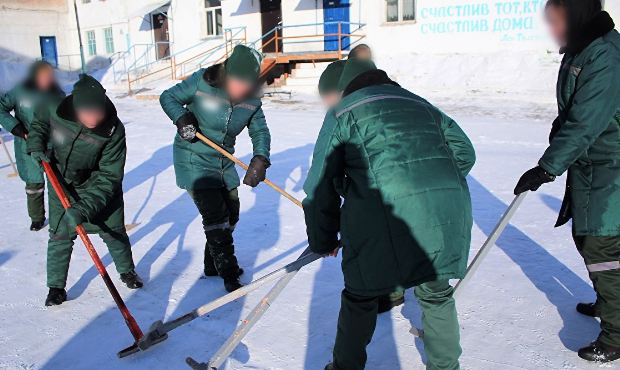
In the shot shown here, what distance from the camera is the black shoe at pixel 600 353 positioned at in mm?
2438

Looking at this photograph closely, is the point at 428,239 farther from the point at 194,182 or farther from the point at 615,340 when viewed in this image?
the point at 194,182

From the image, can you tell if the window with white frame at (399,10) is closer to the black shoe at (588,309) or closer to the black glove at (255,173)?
the black glove at (255,173)

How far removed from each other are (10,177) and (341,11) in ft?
42.9

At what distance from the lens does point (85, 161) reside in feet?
10.4

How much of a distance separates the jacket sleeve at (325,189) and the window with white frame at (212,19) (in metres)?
21.0

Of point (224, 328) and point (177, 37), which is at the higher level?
point (177, 37)

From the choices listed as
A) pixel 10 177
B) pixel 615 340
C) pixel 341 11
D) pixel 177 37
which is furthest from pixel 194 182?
pixel 177 37

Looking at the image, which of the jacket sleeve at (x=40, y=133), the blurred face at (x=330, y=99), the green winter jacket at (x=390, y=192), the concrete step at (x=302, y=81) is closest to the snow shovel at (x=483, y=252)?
the green winter jacket at (x=390, y=192)

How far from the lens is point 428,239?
1.93 m

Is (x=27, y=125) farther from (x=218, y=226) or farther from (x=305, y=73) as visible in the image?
(x=305, y=73)

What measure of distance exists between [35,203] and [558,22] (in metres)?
4.62

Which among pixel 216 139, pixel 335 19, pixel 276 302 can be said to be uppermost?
pixel 335 19

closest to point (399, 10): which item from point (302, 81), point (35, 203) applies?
point (302, 81)

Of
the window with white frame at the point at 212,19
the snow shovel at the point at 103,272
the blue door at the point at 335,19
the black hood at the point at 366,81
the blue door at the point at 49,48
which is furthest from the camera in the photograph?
the blue door at the point at 49,48
